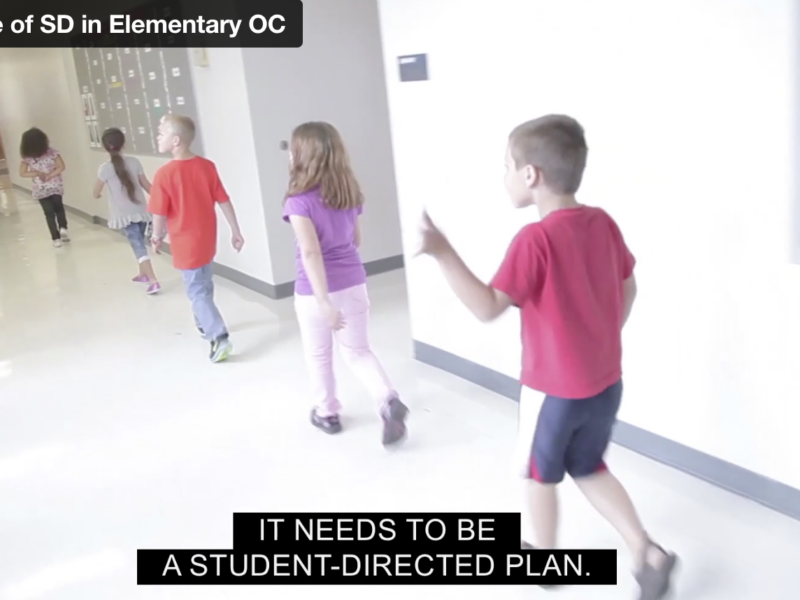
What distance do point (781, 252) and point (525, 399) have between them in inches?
→ 33.9

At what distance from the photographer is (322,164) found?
251 cm

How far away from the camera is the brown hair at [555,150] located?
1.56 meters

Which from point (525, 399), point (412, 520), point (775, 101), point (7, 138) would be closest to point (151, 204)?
point (412, 520)

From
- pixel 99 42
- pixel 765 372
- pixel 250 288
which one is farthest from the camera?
pixel 99 42

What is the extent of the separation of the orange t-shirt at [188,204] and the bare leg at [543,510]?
2.39m

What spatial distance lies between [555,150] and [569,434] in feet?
2.11

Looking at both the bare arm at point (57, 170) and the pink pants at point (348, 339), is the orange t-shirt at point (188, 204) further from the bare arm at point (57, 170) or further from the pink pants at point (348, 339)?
the bare arm at point (57, 170)

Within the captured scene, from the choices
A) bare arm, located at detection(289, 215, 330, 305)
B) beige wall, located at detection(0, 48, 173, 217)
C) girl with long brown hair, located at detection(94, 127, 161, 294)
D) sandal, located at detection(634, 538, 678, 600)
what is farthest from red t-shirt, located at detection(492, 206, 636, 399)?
beige wall, located at detection(0, 48, 173, 217)

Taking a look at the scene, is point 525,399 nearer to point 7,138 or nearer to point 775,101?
point 775,101

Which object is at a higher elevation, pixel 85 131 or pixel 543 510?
pixel 85 131

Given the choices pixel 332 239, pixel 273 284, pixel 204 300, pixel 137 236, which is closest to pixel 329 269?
pixel 332 239

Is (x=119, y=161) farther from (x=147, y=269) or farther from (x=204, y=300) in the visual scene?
(x=204, y=300)

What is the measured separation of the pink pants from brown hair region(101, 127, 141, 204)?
277cm

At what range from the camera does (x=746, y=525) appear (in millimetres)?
2154
